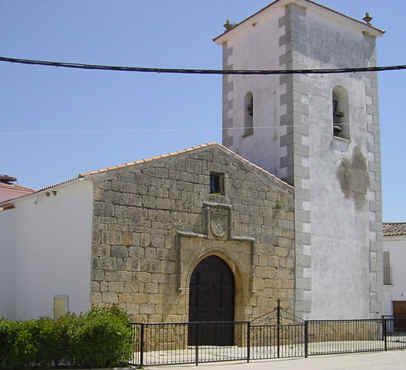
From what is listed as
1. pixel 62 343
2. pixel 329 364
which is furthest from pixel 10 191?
pixel 329 364

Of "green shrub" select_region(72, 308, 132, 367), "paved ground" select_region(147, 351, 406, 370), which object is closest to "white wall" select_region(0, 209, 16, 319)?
"green shrub" select_region(72, 308, 132, 367)

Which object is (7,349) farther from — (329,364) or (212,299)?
(329,364)

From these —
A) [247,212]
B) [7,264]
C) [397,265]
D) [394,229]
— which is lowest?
[7,264]

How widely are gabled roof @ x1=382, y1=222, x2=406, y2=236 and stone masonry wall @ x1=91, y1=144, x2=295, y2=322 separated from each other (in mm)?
13078

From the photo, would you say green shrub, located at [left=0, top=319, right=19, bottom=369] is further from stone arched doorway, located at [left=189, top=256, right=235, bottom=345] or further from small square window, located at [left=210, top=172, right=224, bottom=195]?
small square window, located at [left=210, top=172, right=224, bottom=195]

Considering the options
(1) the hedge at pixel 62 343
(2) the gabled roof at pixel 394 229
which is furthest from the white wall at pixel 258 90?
(2) the gabled roof at pixel 394 229

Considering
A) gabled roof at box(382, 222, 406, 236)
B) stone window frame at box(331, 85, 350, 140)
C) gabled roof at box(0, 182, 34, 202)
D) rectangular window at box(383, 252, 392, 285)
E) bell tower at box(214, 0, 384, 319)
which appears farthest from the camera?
gabled roof at box(382, 222, 406, 236)

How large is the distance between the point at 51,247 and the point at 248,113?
826cm

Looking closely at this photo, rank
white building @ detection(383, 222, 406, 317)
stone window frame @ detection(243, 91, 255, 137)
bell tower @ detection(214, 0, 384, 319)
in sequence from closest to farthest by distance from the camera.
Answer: bell tower @ detection(214, 0, 384, 319), stone window frame @ detection(243, 91, 255, 137), white building @ detection(383, 222, 406, 317)

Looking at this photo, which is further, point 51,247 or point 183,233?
point 183,233

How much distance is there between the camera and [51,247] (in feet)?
51.5

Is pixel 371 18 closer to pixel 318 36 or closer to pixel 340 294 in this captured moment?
pixel 318 36

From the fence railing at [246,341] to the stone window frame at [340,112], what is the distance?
5.64 metres

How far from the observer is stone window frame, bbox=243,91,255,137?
68.3 ft
